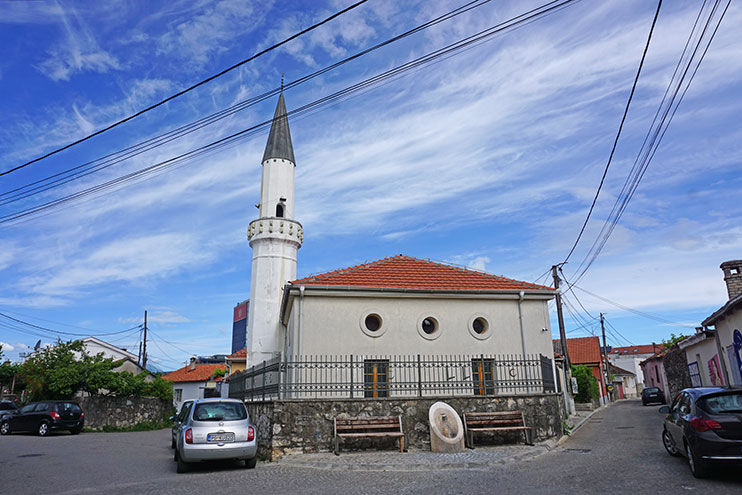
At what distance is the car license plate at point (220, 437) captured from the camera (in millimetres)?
9805

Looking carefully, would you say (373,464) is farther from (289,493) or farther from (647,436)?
(647,436)

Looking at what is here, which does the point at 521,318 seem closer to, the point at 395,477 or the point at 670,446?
the point at 670,446

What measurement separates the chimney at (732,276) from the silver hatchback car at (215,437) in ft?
61.0

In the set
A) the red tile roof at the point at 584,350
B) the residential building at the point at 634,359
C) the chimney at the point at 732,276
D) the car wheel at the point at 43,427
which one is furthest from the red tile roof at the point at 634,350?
the car wheel at the point at 43,427

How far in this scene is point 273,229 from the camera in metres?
23.8

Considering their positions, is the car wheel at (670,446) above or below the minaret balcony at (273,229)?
below

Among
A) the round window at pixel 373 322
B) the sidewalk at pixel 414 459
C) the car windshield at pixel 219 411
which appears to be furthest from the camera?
the round window at pixel 373 322

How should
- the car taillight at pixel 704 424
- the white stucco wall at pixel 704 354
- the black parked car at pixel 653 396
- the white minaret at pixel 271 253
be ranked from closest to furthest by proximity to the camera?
1. the car taillight at pixel 704 424
2. the white stucco wall at pixel 704 354
3. the white minaret at pixel 271 253
4. the black parked car at pixel 653 396

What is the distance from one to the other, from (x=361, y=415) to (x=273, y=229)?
13.4 m

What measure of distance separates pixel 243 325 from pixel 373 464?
15360 cm

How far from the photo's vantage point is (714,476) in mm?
7781

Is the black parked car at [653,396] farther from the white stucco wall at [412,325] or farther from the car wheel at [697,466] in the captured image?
the car wheel at [697,466]

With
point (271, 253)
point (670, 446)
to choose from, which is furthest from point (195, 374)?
point (670, 446)

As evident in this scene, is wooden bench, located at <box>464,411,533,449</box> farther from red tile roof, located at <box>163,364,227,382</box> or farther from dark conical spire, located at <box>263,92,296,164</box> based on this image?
red tile roof, located at <box>163,364,227,382</box>
